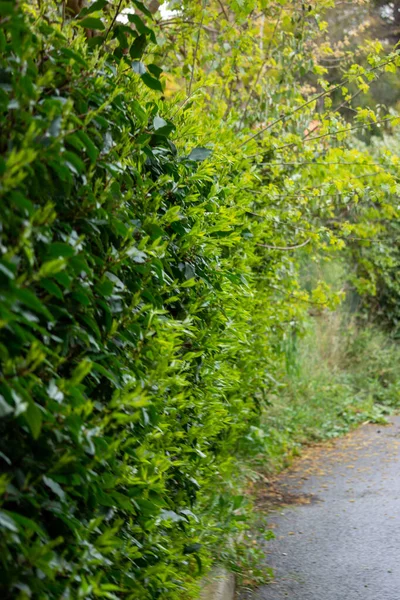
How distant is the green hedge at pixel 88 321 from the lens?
1.75 meters

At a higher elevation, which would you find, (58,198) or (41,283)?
(58,198)

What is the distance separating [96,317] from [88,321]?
21 centimetres

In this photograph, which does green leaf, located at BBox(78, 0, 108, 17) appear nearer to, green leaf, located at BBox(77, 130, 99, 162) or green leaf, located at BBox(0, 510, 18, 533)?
green leaf, located at BBox(77, 130, 99, 162)

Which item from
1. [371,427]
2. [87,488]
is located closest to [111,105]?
[87,488]

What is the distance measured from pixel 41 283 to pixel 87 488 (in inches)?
24.8

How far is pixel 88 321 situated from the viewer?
2174mm

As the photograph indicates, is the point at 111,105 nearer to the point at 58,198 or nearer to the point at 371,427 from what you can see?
the point at 58,198

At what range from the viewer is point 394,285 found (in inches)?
556

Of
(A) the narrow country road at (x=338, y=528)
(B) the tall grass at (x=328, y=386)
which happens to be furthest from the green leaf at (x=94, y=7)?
(B) the tall grass at (x=328, y=386)

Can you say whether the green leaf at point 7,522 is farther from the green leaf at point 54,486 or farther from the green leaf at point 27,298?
the green leaf at point 27,298

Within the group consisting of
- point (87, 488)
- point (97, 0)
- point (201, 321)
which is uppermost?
point (97, 0)

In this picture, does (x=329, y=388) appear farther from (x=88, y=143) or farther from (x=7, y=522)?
(x=7, y=522)

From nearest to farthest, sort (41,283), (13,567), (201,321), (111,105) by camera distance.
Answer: (13,567) < (41,283) < (111,105) < (201,321)

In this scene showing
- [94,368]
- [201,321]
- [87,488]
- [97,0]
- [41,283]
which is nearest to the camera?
[41,283]
